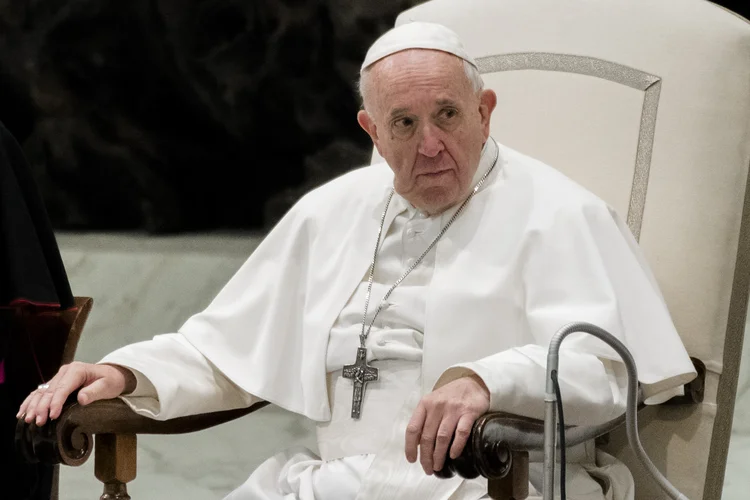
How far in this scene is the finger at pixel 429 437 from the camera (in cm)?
214

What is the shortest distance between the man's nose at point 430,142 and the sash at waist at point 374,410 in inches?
17.9

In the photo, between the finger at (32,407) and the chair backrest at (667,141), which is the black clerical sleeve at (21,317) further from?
the chair backrest at (667,141)

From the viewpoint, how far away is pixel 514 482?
2199mm

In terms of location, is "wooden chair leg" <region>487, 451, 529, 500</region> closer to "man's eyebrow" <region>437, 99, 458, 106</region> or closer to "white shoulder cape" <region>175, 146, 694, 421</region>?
"white shoulder cape" <region>175, 146, 694, 421</region>

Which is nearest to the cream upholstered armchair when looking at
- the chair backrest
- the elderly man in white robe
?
the chair backrest

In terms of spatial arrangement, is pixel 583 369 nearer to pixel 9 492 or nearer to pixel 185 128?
pixel 9 492

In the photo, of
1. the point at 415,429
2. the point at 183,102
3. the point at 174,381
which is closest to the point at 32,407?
the point at 174,381

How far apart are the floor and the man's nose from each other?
2688 mm

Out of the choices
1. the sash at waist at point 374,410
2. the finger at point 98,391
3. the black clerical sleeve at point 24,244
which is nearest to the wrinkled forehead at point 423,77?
the sash at waist at point 374,410

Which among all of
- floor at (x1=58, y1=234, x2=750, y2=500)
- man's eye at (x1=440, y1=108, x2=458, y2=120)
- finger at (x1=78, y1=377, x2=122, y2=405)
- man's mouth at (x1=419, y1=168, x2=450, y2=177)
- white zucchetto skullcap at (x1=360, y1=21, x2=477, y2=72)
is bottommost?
floor at (x1=58, y1=234, x2=750, y2=500)

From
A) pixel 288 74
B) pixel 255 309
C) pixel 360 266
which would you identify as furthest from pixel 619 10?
pixel 288 74

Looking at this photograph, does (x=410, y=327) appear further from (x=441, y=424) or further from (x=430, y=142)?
(x=441, y=424)

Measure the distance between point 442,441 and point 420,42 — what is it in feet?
3.12

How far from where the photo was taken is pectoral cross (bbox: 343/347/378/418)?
2686 millimetres
